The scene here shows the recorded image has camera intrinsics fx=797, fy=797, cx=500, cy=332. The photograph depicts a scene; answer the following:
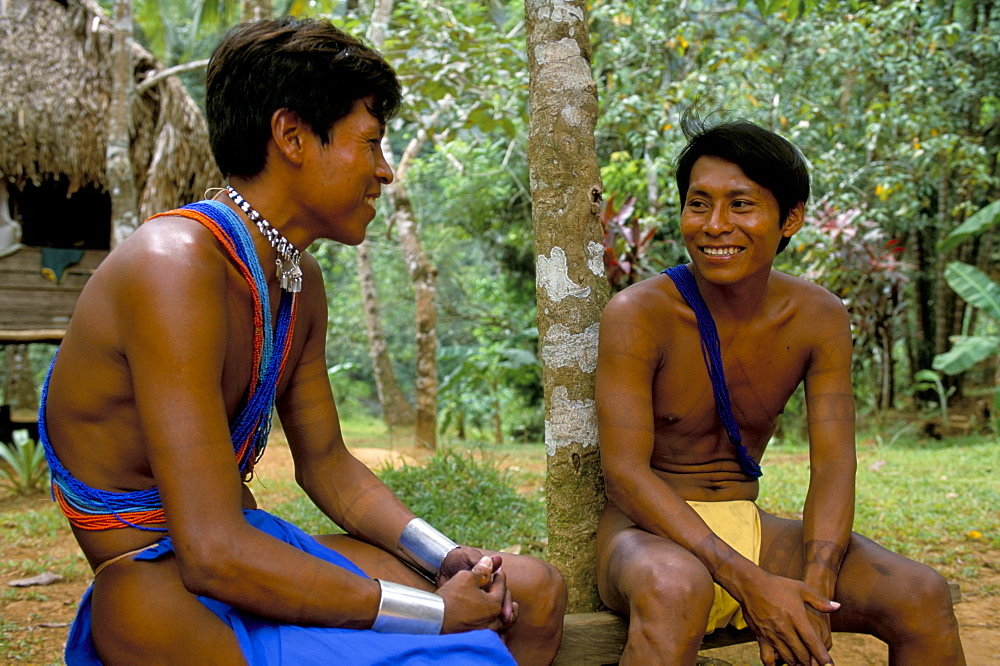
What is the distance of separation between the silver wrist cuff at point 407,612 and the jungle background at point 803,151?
3763 mm

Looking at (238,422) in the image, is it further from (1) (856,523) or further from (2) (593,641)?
(1) (856,523)

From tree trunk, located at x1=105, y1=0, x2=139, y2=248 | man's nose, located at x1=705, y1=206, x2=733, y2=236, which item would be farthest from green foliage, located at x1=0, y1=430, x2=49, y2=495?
man's nose, located at x1=705, y1=206, x2=733, y2=236

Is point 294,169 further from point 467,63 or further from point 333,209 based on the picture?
point 467,63

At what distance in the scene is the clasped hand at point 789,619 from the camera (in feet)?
6.43

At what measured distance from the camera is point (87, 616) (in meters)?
1.74

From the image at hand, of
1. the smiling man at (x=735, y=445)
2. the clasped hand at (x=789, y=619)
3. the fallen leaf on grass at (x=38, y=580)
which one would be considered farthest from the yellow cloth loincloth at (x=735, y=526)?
the fallen leaf on grass at (x=38, y=580)

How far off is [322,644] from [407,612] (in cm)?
19

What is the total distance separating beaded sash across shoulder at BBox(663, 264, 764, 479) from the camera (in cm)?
241

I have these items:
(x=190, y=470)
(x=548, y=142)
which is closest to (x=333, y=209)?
(x=190, y=470)

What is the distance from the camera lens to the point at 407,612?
5.61ft

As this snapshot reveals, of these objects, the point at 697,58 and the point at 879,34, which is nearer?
the point at 879,34

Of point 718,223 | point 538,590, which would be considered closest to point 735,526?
point 538,590

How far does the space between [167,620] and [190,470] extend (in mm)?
337

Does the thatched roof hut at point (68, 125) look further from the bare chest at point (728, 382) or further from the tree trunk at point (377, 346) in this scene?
the bare chest at point (728, 382)
